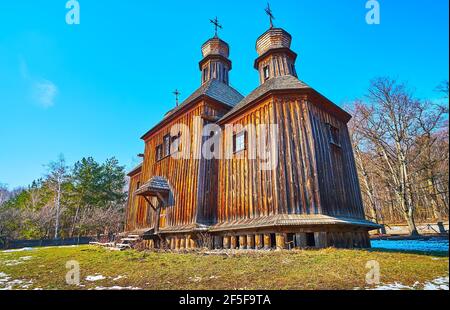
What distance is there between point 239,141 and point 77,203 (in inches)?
1177

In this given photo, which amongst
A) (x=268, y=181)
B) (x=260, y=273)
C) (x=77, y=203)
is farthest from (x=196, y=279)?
(x=77, y=203)

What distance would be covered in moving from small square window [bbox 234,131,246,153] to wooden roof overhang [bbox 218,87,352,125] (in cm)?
102

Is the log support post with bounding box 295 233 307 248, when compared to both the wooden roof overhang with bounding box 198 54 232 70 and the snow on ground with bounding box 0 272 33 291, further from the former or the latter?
the wooden roof overhang with bounding box 198 54 232 70

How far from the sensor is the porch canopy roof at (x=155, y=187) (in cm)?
1308

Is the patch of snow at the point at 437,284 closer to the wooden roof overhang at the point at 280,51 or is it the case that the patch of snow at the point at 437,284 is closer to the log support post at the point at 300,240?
the log support post at the point at 300,240

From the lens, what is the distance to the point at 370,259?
585 centimetres

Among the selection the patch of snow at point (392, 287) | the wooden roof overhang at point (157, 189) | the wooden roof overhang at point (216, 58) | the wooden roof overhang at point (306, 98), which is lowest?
the patch of snow at point (392, 287)

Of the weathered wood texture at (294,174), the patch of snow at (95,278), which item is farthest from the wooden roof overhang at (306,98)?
the patch of snow at (95,278)

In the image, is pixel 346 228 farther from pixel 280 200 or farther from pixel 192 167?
pixel 192 167

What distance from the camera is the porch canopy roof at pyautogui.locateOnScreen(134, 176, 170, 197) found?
1308 centimetres

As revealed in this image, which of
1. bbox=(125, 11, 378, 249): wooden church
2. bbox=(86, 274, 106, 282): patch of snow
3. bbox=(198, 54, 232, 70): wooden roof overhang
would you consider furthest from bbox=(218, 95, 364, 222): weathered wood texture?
bbox=(198, 54, 232, 70): wooden roof overhang

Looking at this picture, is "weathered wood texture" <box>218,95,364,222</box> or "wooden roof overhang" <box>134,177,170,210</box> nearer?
"weathered wood texture" <box>218,95,364,222</box>

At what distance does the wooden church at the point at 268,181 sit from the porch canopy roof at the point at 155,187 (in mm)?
56
